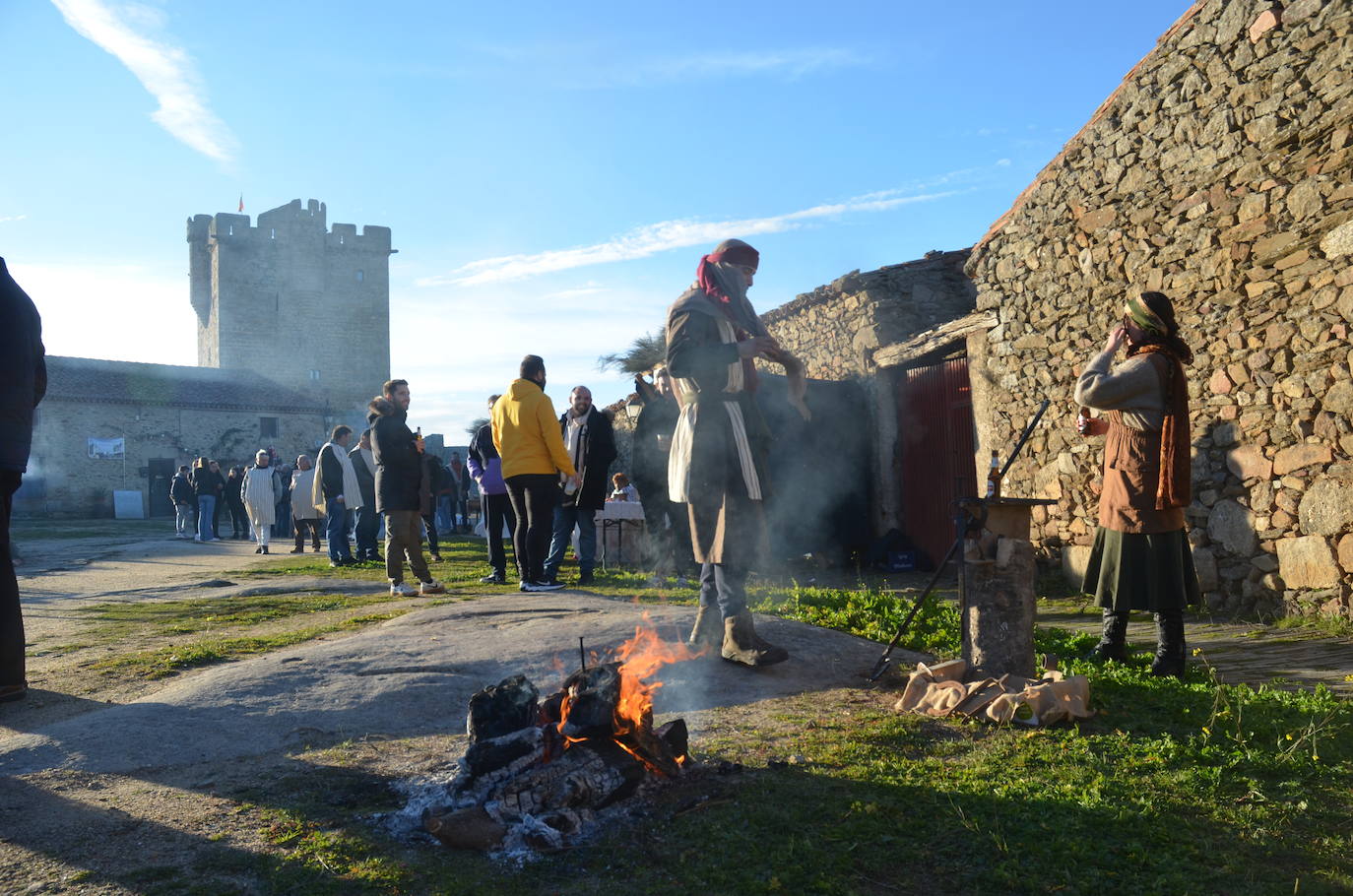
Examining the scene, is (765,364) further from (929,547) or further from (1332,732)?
(1332,732)

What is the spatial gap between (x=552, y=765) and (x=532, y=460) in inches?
195

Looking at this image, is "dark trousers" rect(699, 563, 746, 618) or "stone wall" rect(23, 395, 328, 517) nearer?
"dark trousers" rect(699, 563, 746, 618)

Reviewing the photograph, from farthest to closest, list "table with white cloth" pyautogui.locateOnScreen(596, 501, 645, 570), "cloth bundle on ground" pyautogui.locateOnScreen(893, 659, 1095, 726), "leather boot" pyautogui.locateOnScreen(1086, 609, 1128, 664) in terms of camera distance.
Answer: "table with white cloth" pyautogui.locateOnScreen(596, 501, 645, 570), "leather boot" pyautogui.locateOnScreen(1086, 609, 1128, 664), "cloth bundle on ground" pyautogui.locateOnScreen(893, 659, 1095, 726)

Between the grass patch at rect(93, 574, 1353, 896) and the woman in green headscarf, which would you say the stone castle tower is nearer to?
the woman in green headscarf

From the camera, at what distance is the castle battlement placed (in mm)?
49000

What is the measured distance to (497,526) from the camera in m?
9.52

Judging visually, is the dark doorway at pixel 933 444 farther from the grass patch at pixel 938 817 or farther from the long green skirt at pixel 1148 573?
the grass patch at pixel 938 817

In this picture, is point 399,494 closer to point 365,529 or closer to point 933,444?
point 365,529

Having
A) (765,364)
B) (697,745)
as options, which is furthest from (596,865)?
(765,364)

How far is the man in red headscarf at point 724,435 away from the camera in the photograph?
4.20 m

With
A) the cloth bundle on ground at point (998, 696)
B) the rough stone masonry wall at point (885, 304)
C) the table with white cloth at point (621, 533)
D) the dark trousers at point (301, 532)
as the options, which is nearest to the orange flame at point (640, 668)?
the cloth bundle on ground at point (998, 696)

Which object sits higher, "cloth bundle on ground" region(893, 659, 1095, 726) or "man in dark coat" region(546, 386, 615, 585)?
"man in dark coat" region(546, 386, 615, 585)

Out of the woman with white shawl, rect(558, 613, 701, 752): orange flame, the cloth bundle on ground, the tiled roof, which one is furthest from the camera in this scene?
the tiled roof

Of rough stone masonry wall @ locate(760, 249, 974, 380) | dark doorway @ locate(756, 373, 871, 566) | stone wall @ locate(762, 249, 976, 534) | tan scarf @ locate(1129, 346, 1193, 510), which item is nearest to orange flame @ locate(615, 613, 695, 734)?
tan scarf @ locate(1129, 346, 1193, 510)
